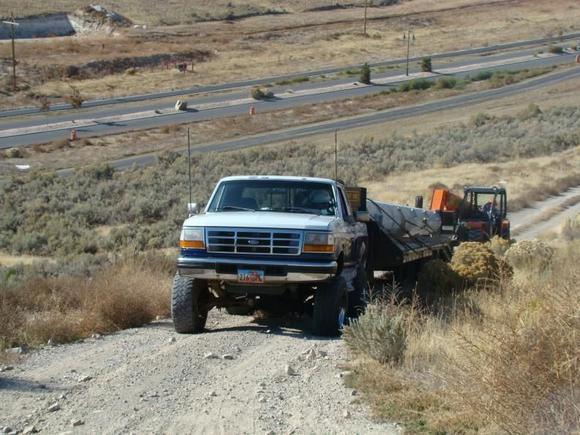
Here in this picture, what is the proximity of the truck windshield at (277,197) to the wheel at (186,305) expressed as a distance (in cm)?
126

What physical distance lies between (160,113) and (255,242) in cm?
5861

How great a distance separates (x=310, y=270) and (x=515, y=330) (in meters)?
4.73

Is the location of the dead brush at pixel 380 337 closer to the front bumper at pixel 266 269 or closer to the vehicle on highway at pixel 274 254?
the front bumper at pixel 266 269

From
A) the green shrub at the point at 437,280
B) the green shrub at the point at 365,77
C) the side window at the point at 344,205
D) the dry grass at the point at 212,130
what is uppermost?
the side window at the point at 344,205

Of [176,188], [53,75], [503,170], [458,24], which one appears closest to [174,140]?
[176,188]

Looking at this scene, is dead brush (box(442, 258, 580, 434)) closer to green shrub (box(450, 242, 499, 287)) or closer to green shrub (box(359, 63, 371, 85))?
green shrub (box(450, 242, 499, 287))

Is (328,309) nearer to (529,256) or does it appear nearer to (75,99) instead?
(529,256)

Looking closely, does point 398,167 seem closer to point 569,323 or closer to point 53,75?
point 569,323

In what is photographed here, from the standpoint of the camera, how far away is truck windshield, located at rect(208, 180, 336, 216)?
1295cm

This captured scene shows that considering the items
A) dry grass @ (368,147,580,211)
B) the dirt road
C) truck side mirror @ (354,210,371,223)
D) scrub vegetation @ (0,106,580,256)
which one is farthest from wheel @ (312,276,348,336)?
dry grass @ (368,147,580,211)

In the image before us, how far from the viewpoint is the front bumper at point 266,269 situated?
460 inches

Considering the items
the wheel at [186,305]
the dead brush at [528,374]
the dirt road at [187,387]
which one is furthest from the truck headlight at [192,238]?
the dead brush at [528,374]

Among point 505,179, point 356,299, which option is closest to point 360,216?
point 356,299

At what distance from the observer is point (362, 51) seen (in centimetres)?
10644
